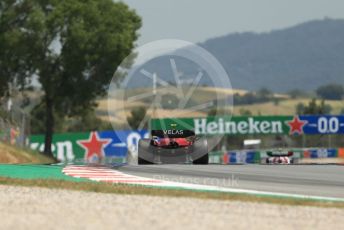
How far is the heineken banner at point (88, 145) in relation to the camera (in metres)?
60.1

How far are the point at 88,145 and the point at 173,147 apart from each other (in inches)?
1491

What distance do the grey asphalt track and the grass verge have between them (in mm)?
1579

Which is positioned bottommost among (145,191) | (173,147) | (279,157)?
(145,191)

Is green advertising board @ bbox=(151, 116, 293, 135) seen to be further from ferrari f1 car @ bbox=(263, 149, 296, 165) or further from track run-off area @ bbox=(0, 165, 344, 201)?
track run-off area @ bbox=(0, 165, 344, 201)

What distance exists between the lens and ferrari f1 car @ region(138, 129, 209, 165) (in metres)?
23.2

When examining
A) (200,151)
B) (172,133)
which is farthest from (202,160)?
(172,133)

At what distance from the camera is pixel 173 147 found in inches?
929

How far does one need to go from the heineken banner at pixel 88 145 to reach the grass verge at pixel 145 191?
136ft

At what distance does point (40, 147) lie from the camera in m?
61.8

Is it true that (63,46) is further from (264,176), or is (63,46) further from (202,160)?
(264,176)

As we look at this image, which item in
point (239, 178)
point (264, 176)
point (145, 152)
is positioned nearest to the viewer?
point (239, 178)

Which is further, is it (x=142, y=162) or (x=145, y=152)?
(x=142, y=162)

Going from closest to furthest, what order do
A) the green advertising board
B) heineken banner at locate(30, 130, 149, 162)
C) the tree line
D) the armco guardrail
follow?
the tree line, the armco guardrail, the green advertising board, heineken banner at locate(30, 130, 149, 162)

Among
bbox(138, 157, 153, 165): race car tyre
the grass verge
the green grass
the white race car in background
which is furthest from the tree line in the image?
the grass verge
